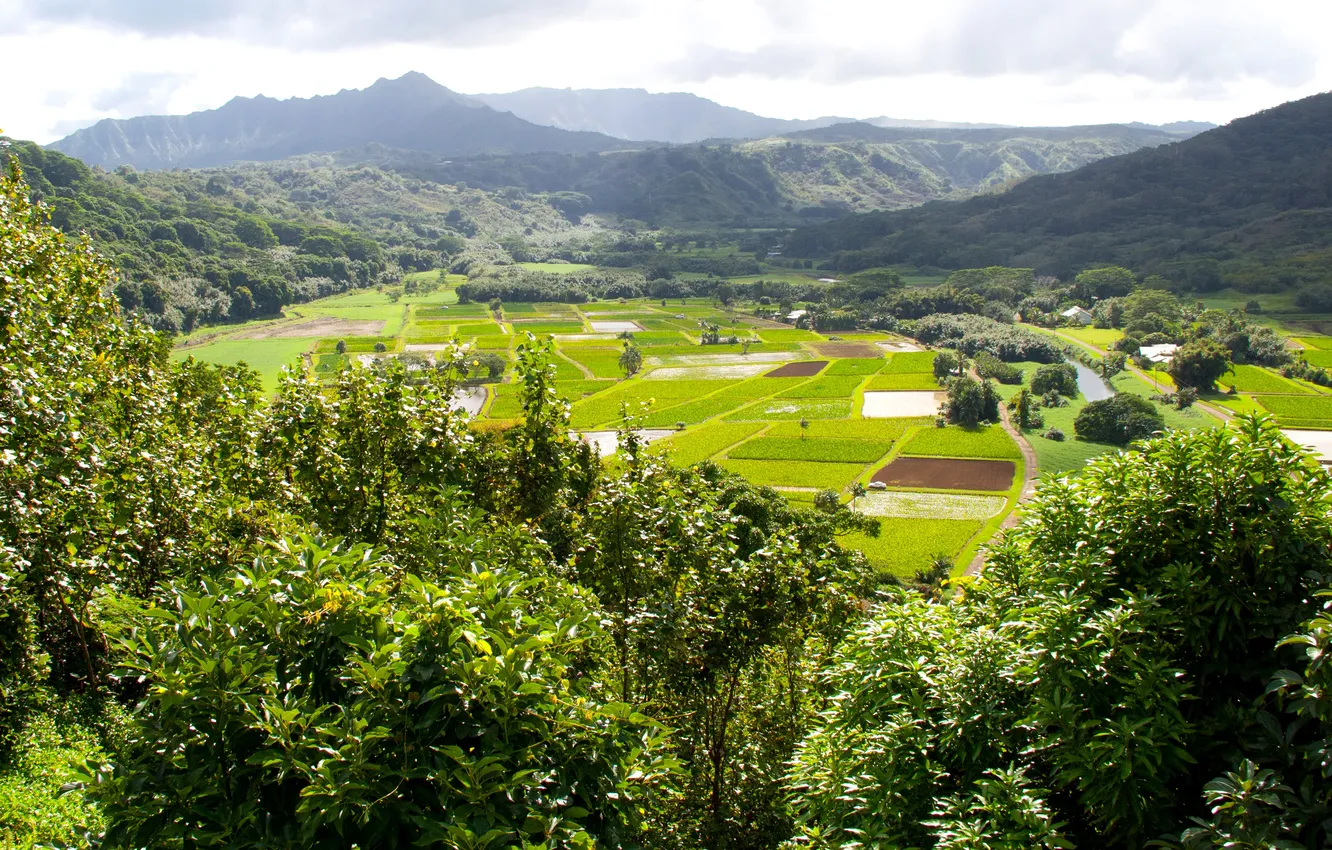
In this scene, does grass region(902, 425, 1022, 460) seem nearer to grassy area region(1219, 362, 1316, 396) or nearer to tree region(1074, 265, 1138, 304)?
grassy area region(1219, 362, 1316, 396)

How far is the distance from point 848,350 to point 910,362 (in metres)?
11.4

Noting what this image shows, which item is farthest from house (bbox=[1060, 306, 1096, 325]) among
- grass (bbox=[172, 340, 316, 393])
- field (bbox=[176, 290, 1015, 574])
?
grass (bbox=[172, 340, 316, 393])

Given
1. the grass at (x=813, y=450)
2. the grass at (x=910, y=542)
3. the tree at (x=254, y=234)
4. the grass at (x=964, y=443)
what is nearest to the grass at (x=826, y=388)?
the grass at (x=964, y=443)

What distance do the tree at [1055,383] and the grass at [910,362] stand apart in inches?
523

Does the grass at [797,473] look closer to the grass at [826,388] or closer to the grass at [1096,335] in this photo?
the grass at [826,388]

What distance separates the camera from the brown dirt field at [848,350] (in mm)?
107000

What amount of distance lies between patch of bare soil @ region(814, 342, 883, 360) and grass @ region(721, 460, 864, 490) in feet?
148

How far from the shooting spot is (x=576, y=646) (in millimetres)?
6445

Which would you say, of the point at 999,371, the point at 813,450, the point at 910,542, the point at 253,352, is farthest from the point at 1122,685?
the point at 253,352

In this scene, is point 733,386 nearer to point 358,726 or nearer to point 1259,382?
point 1259,382

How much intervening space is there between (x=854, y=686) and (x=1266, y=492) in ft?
13.9

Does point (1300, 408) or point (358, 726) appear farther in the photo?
point (1300, 408)

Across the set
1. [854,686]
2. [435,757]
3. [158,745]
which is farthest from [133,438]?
[854,686]

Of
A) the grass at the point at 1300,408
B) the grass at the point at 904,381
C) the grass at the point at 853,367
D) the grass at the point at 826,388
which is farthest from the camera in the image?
the grass at the point at 853,367
